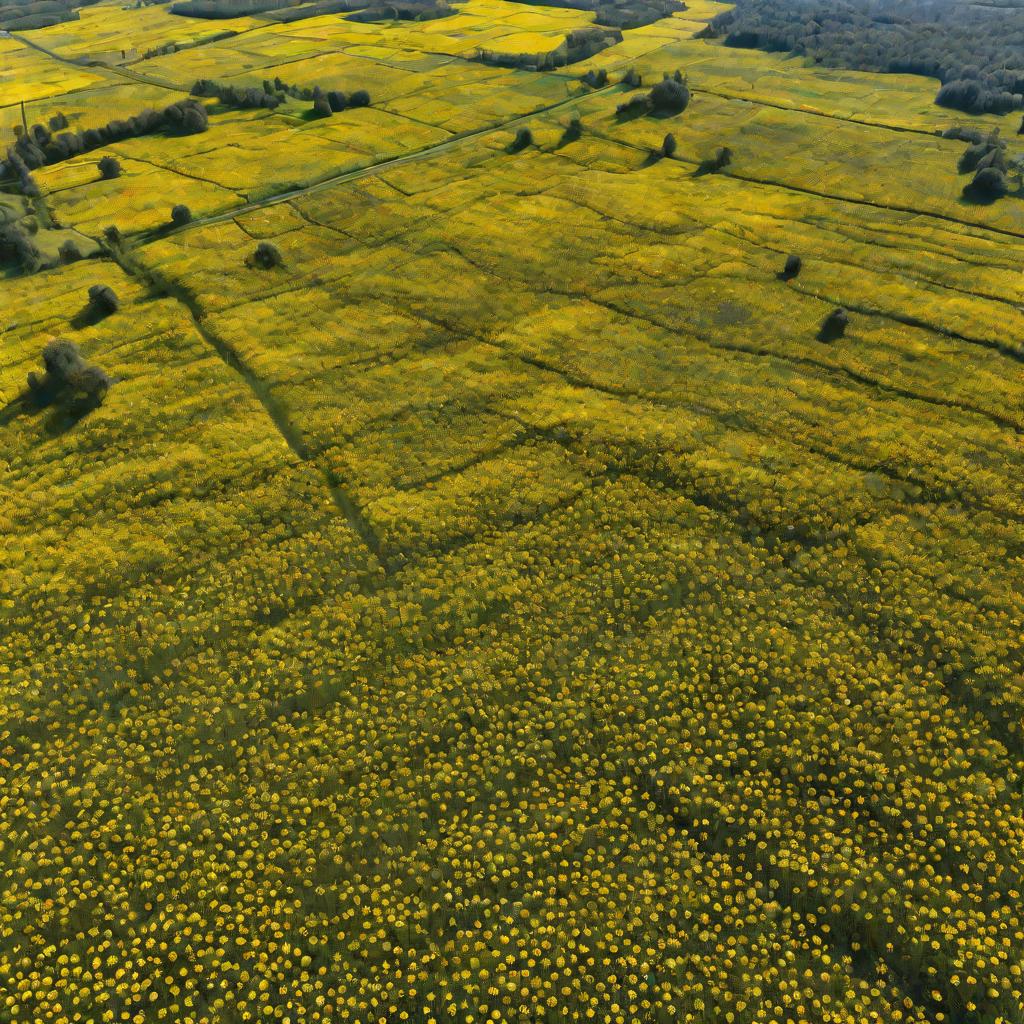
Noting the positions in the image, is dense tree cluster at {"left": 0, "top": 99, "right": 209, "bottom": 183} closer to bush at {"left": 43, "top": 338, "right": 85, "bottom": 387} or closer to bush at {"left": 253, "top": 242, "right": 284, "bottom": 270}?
bush at {"left": 253, "top": 242, "right": 284, "bottom": 270}

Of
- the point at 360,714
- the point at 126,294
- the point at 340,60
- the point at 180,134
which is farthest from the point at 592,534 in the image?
the point at 340,60

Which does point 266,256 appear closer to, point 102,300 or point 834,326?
point 102,300

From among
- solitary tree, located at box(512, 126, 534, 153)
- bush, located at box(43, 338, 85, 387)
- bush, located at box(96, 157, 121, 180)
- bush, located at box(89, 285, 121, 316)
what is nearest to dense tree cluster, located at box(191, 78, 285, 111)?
bush, located at box(96, 157, 121, 180)

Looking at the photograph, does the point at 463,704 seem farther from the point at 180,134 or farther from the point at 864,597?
the point at 180,134

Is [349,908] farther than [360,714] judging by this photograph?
No

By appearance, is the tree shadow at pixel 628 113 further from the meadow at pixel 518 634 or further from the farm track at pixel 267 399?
the farm track at pixel 267 399

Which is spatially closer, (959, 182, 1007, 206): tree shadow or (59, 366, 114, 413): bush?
(59, 366, 114, 413): bush

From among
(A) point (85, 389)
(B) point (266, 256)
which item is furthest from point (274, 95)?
(A) point (85, 389)
